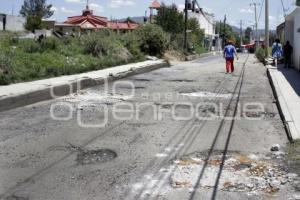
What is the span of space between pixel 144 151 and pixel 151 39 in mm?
28779

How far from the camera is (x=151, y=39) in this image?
3588 centimetres

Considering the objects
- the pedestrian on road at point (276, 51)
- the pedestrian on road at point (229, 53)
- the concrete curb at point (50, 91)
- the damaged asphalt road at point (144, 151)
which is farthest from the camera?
the pedestrian on road at point (276, 51)

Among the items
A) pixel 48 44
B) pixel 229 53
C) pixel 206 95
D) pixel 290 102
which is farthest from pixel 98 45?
pixel 290 102

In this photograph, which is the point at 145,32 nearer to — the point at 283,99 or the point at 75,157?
the point at 283,99

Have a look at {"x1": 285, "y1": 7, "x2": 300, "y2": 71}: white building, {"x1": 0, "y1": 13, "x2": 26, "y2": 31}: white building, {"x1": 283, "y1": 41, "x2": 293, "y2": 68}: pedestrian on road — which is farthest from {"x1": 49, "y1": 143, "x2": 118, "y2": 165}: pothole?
{"x1": 0, "y1": 13, "x2": 26, "y2": 31}: white building

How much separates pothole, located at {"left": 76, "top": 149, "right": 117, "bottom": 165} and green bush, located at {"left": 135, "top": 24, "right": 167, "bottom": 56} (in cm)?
2849

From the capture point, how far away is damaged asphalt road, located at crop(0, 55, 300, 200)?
5.75 meters

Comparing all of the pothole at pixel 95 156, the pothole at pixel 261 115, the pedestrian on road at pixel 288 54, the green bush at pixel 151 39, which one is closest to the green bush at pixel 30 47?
the pothole at pixel 261 115

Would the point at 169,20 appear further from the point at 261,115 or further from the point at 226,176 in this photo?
the point at 226,176

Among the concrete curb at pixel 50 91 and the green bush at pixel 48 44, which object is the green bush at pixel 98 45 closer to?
the green bush at pixel 48 44

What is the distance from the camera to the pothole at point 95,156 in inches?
273

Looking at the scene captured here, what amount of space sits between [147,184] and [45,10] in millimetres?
115237

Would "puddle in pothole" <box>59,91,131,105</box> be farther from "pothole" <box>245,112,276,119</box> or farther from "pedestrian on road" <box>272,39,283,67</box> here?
"pedestrian on road" <box>272,39,283,67</box>

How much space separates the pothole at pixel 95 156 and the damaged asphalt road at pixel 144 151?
0.05ft
